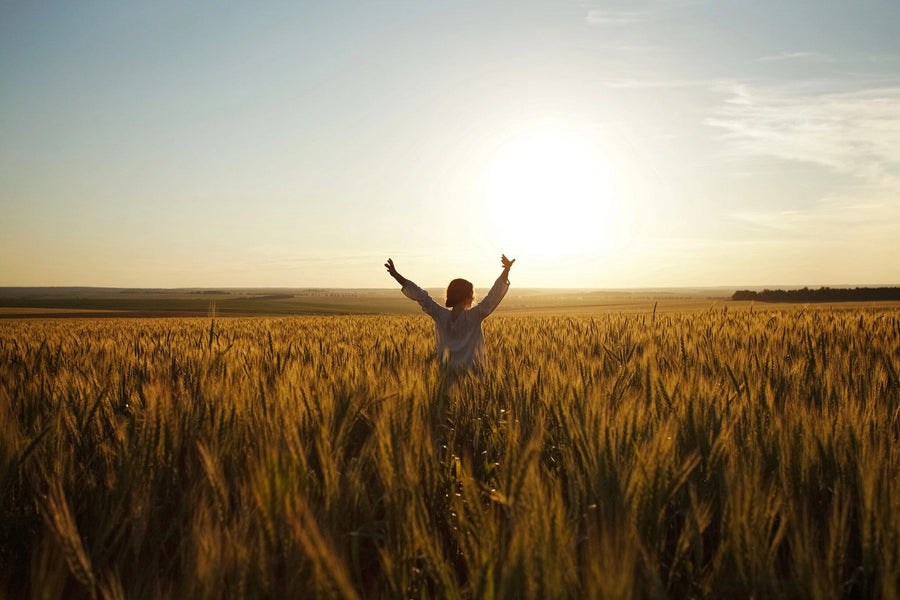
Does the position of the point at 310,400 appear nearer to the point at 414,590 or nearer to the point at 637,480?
the point at 414,590

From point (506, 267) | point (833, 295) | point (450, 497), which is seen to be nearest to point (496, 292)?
point (506, 267)

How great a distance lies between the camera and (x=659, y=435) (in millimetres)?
1537

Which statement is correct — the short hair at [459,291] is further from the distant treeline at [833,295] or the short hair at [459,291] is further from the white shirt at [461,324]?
the distant treeline at [833,295]

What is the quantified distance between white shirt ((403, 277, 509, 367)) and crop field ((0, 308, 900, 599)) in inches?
91.3

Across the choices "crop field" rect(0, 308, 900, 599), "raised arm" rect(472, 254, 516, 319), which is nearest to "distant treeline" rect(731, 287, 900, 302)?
"raised arm" rect(472, 254, 516, 319)

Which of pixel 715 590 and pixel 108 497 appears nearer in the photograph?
pixel 715 590

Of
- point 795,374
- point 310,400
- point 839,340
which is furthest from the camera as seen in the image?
point 839,340

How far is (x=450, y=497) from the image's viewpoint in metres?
1.91

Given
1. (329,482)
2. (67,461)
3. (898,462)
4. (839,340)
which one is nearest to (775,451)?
(898,462)

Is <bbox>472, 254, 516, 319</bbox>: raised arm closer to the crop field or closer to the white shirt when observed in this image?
the white shirt

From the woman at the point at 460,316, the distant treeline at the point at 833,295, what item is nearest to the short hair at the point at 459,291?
the woman at the point at 460,316

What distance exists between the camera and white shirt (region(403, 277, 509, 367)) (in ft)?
17.1

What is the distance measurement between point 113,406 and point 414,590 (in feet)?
6.61

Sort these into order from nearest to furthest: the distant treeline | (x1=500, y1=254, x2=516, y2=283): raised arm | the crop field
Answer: the crop field, (x1=500, y1=254, x2=516, y2=283): raised arm, the distant treeline
